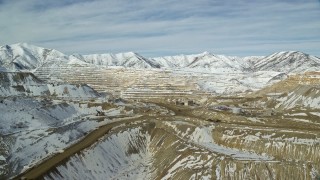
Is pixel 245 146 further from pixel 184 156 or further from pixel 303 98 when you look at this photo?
pixel 303 98

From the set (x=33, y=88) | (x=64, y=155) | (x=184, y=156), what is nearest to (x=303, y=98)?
(x=184, y=156)

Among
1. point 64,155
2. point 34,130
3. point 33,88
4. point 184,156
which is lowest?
point 184,156

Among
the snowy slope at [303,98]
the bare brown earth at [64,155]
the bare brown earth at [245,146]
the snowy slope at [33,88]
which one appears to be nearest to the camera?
the bare brown earth at [64,155]

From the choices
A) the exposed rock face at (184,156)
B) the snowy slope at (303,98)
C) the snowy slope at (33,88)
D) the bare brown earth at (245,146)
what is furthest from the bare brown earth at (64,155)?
the snowy slope at (33,88)

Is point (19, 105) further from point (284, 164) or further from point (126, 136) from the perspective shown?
point (284, 164)

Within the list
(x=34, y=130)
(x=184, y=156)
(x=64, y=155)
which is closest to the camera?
(x=64, y=155)

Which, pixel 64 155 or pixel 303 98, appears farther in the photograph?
pixel 303 98

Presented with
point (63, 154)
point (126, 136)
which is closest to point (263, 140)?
point (126, 136)

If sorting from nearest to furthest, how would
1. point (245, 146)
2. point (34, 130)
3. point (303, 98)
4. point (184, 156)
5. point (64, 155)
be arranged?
point (64, 155), point (184, 156), point (245, 146), point (34, 130), point (303, 98)

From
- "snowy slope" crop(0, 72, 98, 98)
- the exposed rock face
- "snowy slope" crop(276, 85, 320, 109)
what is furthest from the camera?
"snowy slope" crop(0, 72, 98, 98)

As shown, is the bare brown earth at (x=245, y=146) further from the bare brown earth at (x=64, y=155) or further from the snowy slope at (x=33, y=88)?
the snowy slope at (x=33, y=88)

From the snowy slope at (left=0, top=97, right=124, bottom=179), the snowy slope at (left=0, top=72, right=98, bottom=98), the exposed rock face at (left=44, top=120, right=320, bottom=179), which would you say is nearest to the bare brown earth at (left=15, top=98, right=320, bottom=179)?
the exposed rock face at (left=44, top=120, right=320, bottom=179)

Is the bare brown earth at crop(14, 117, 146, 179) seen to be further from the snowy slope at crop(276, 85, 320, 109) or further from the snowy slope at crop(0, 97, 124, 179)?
the snowy slope at crop(276, 85, 320, 109)
